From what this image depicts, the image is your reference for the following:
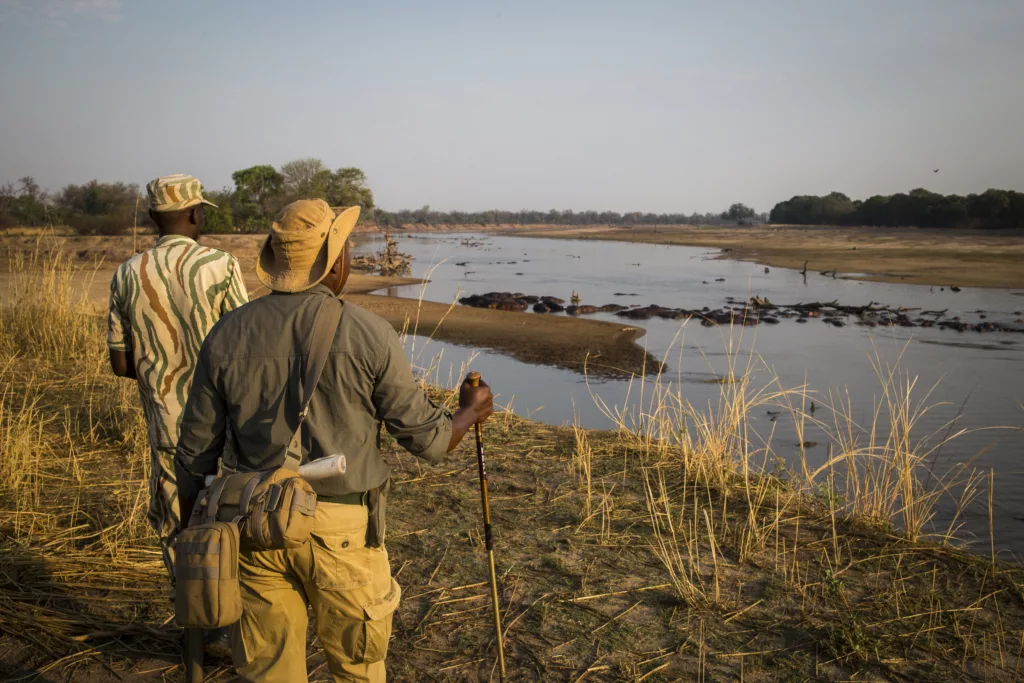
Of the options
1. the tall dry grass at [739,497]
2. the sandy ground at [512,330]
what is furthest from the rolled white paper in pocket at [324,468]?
the sandy ground at [512,330]

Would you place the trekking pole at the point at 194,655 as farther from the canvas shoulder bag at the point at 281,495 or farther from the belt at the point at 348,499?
the belt at the point at 348,499

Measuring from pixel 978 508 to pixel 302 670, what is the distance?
576cm

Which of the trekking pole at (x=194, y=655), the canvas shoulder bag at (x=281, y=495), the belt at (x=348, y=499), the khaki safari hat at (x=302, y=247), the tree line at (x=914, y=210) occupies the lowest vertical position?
the trekking pole at (x=194, y=655)

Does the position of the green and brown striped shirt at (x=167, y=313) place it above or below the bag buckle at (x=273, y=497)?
above

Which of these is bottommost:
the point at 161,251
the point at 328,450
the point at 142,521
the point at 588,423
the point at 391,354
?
the point at 588,423

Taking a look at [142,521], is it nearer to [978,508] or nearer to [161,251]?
[161,251]

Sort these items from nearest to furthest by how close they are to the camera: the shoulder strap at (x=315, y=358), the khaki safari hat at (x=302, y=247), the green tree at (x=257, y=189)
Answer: the shoulder strap at (x=315, y=358)
the khaki safari hat at (x=302, y=247)
the green tree at (x=257, y=189)

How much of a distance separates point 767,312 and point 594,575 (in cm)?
1649

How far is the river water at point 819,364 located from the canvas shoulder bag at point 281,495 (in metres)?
3.36

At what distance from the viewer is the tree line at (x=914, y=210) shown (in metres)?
41.2

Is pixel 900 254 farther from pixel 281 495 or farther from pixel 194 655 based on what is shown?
pixel 281 495

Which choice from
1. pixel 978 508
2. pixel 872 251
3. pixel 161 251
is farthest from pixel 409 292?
pixel 872 251

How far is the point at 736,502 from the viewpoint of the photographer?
478 cm

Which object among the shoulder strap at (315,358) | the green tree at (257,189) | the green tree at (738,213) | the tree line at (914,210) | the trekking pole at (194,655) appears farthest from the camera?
the green tree at (738,213)
